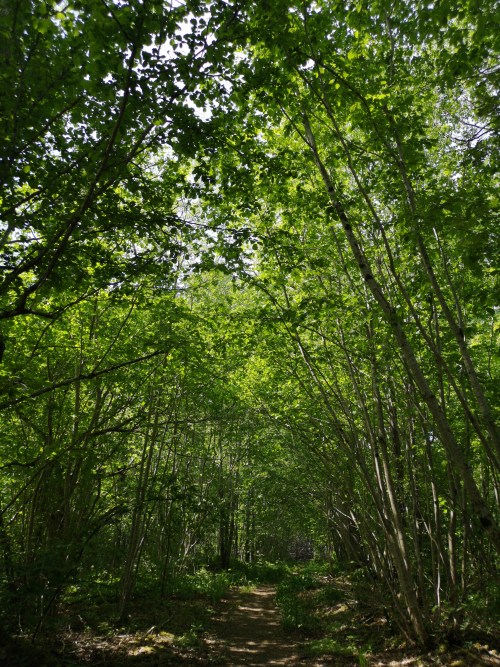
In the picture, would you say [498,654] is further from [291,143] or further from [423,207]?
[291,143]

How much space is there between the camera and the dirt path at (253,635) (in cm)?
779

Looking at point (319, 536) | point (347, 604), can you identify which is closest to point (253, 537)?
point (319, 536)

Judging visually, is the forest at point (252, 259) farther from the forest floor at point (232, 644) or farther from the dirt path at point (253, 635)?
the dirt path at point (253, 635)

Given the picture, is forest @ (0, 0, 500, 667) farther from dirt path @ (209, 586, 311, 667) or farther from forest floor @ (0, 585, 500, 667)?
dirt path @ (209, 586, 311, 667)

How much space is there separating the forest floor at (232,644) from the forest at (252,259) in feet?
0.39

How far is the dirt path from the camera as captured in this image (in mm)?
7789

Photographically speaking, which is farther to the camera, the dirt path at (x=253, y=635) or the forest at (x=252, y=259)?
the dirt path at (x=253, y=635)

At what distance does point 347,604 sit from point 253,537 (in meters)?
22.1

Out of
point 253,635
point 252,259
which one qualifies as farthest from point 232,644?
point 252,259

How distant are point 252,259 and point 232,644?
801 centimetres

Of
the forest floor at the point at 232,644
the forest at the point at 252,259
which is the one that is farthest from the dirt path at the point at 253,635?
the forest at the point at 252,259

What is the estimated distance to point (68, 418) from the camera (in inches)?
316

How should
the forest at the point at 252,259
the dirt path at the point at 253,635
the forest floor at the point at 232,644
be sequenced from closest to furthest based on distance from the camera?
the forest at the point at 252,259 < the forest floor at the point at 232,644 < the dirt path at the point at 253,635

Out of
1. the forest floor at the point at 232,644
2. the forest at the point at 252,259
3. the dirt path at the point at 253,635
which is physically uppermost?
the forest at the point at 252,259
